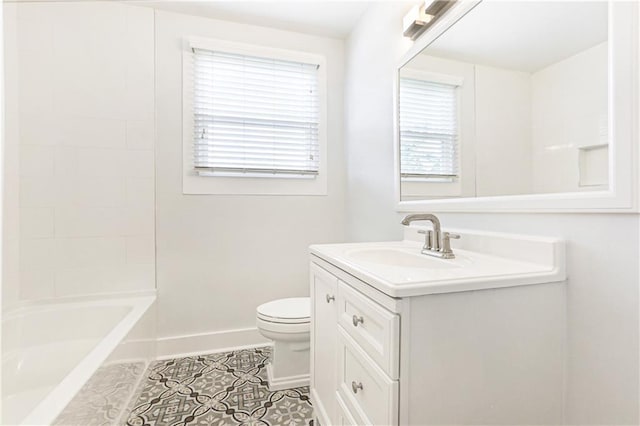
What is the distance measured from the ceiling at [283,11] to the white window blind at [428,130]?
830mm

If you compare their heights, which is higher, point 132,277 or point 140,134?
point 140,134

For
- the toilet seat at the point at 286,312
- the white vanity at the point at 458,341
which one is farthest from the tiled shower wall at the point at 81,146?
the white vanity at the point at 458,341

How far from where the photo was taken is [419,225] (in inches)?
59.2

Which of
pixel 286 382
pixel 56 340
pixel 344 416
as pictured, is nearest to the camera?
pixel 344 416

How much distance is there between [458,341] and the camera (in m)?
0.74

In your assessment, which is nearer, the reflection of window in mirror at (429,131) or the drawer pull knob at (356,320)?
the drawer pull knob at (356,320)

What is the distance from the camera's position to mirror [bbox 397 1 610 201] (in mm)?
817

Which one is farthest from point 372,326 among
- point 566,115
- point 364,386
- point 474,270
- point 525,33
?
point 525,33

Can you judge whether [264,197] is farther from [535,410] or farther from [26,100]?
[535,410]

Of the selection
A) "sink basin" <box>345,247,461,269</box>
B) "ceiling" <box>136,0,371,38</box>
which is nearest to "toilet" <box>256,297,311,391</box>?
"sink basin" <box>345,247,461,269</box>

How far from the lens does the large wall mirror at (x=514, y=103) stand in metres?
0.80

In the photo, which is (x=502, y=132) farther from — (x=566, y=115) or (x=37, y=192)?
(x=37, y=192)

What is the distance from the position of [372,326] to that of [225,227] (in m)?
1.58

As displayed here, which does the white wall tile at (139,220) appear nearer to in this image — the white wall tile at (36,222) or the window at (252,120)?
the window at (252,120)
